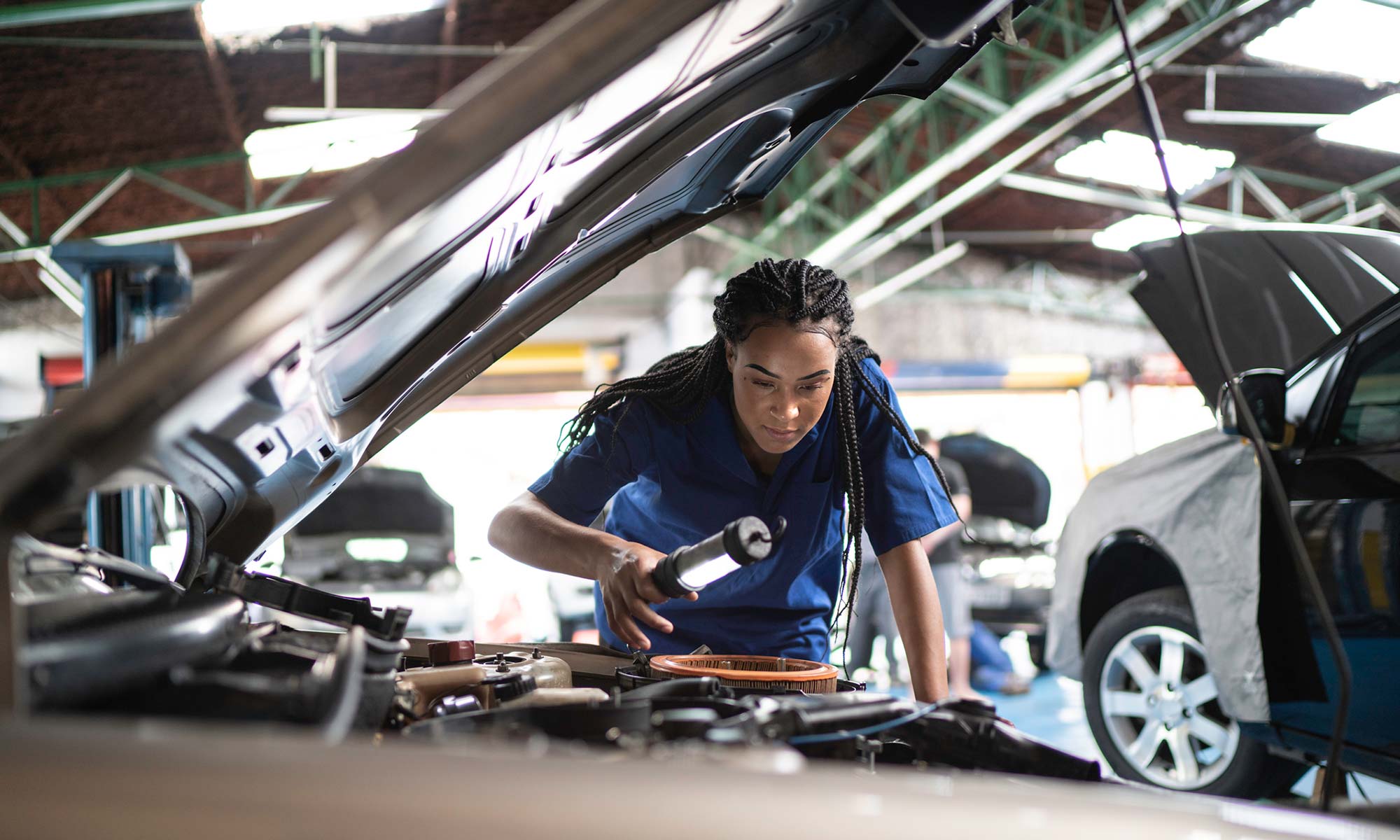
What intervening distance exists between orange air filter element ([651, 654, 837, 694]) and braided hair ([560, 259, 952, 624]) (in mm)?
419

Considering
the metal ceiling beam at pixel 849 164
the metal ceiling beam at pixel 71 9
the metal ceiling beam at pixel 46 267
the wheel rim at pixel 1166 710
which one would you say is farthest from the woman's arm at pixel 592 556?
the metal ceiling beam at pixel 46 267

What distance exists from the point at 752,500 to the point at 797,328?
36cm

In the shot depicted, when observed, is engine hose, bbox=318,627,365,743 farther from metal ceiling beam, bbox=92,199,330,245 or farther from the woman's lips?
metal ceiling beam, bbox=92,199,330,245

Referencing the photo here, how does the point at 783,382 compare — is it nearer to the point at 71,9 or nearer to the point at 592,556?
the point at 592,556

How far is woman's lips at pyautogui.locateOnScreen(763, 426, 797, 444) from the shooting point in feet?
5.21

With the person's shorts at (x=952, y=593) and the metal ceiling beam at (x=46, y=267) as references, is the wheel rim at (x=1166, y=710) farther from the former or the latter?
the metal ceiling beam at (x=46, y=267)

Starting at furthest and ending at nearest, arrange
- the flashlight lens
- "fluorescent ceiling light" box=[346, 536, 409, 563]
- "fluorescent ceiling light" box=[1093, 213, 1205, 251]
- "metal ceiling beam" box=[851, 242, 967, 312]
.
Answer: "metal ceiling beam" box=[851, 242, 967, 312] < "fluorescent ceiling light" box=[1093, 213, 1205, 251] < "fluorescent ceiling light" box=[346, 536, 409, 563] < the flashlight lens

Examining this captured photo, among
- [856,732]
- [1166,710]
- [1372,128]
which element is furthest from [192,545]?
[1372,128]

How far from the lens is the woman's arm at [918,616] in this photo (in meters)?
1.56

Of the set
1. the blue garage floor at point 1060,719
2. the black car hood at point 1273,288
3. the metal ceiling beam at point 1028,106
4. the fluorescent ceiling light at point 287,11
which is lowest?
the blue garage floor at point 1060,719

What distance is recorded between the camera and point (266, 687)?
72cm

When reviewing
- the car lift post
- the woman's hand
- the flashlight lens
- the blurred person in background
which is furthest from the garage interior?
the blurred person in background

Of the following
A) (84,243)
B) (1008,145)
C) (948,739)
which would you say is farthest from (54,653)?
(1008,145)

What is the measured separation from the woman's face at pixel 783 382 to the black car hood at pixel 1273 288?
5.88 feet
